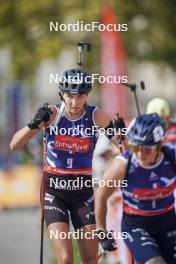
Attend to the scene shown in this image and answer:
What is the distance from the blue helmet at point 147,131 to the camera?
8.20 metres

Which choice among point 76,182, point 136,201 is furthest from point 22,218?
point 136,201

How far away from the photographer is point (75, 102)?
9586 millimetres

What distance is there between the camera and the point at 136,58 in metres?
31.1

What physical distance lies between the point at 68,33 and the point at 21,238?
1490 cm

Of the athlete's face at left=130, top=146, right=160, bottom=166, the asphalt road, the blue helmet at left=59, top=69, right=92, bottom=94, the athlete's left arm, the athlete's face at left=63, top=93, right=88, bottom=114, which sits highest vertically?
the blue helmet at left=59, top=69, right=92, bottom=94

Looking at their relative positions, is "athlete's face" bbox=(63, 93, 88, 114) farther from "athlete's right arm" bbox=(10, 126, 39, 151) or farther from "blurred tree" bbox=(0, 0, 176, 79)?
"blurred tree" bbox=(0, 0, 176, 79)

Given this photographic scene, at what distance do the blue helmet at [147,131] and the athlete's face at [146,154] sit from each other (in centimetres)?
4

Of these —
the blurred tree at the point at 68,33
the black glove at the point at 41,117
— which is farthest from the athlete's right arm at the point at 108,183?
the blurred tree at the point at 68,33

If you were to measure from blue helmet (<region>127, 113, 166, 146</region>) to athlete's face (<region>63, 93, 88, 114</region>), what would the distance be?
1295 mm

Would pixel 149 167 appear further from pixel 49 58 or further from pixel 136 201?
pixel 49 58

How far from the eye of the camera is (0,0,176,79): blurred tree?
98.3ft

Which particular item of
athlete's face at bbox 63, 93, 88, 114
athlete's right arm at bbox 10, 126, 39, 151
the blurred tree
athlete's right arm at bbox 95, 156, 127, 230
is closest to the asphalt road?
athlete's right arm at bbox 10, 126, 39, 151

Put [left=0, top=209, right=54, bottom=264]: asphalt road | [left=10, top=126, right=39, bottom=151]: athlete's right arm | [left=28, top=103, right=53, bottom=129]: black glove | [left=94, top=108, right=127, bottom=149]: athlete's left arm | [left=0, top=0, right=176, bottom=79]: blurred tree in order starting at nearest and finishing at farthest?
[left=28, top=103, right=53, bottom=129]: black glove, [left=10, top=126, right=39, bottom=151]: athlete's right arm, [left=94, top=108, right=127, bottom=149]: athlete's left arm, [left=0, top=209, right=54, bottom=264]: asphalt road, [left=0, top=0, right=176, bottom=79]: blurred tree

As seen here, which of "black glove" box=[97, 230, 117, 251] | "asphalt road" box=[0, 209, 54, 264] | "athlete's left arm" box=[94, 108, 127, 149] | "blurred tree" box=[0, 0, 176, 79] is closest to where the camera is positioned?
"black glove" box=[97, 230, 117, 251]
